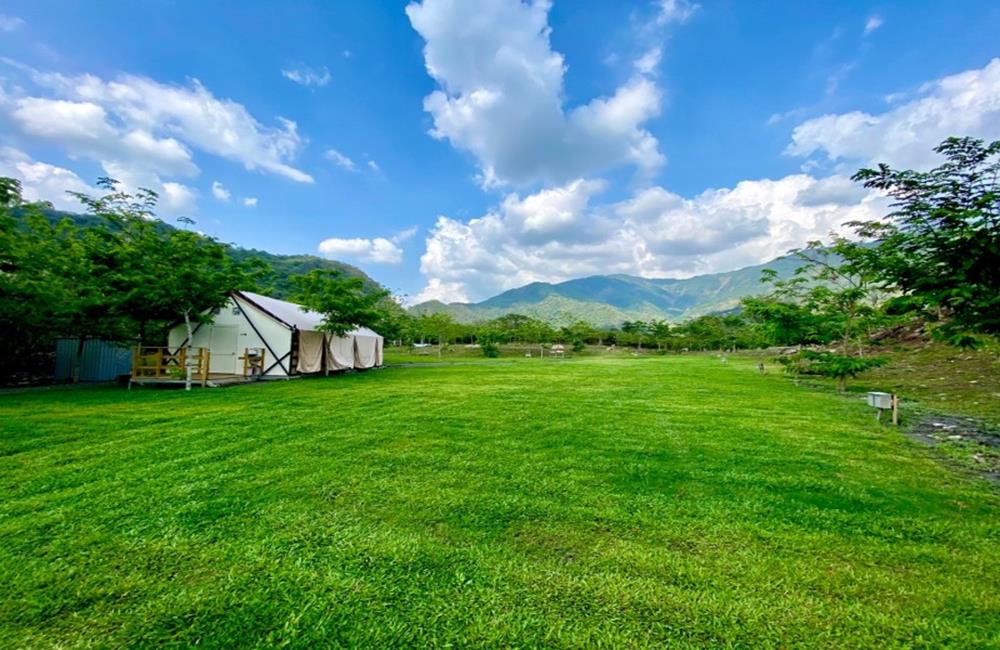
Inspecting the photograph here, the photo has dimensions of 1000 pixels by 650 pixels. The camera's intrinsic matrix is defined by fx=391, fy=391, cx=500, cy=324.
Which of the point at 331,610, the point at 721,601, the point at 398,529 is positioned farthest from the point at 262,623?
the point at 721,601

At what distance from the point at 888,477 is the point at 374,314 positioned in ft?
53.2

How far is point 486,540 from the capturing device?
3.02 meters

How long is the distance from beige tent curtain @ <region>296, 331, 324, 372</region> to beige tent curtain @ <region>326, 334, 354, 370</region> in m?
0.41

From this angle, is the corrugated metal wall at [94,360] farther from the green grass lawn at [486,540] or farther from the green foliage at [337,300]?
the green grass lawn at [486,540]

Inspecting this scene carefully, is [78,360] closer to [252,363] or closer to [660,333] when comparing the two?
[252,363]

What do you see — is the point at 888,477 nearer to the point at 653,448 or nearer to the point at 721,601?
the point at 653,448

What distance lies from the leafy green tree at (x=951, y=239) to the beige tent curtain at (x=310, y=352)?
17.1 metres

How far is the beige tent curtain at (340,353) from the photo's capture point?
59.9ft

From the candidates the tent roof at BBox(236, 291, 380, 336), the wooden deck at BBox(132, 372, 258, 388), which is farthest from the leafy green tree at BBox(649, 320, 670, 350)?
the wooden deck at BBox(132, 372, 258, 388)

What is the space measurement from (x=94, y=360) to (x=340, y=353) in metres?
8.67

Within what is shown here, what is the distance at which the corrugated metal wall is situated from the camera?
1421 cm

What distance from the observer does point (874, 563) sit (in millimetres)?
2789

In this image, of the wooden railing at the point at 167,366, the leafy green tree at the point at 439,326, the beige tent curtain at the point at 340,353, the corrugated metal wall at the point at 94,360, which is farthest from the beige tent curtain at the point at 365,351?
the leafy green tree at the point at 439,326

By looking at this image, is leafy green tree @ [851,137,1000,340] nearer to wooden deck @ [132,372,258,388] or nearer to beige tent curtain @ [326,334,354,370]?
wooden deck @ [132,372,258,388]
